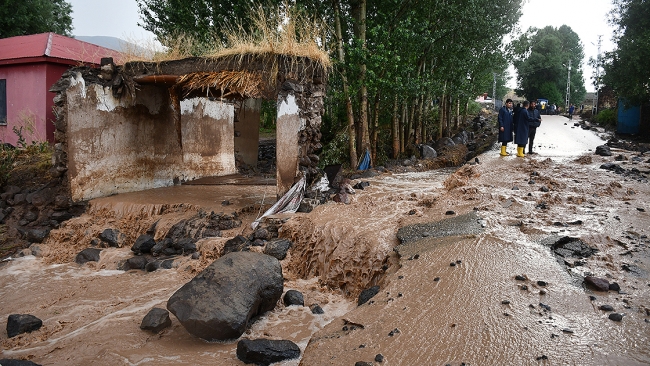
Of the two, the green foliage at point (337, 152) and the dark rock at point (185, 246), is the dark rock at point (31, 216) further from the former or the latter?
the green foliage at point (337, 152)

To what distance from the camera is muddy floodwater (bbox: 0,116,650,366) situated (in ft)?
12.6

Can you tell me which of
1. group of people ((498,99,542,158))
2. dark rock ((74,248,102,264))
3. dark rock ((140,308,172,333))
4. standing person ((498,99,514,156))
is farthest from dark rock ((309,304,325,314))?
standing person ((498,99,514,156))

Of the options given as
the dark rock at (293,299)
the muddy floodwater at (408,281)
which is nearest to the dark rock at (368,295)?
the muddy floodwater at (408,281)

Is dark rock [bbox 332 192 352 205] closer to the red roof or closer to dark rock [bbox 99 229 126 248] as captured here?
dark rock [bbox 99 229 126 248]

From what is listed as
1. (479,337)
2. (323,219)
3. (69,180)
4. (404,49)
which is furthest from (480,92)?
(479,337)

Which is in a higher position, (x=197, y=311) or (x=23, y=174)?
(x=23, y=174)

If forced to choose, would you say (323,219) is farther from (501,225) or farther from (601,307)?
(601,307)

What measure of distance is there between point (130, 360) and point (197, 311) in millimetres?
789

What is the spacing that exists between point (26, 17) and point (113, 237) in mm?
14130

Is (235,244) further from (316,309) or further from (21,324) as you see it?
(21,324)

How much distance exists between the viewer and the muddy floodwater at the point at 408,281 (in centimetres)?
383

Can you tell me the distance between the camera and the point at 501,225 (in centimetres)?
628

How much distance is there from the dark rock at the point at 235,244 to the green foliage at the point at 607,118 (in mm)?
23902

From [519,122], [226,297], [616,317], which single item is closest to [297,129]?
[226,297]
